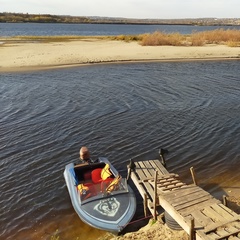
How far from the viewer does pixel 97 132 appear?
53.1ft

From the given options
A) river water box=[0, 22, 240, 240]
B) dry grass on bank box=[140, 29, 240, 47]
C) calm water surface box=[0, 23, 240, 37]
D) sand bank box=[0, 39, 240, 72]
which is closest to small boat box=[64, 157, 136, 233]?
river water box=[0, 22, 240, 240]

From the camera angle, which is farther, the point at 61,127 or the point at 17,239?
the point at 61,127

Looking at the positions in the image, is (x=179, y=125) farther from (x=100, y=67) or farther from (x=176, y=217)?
(x=100, y=67)

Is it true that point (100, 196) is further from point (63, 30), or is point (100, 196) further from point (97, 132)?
point (63, 30)

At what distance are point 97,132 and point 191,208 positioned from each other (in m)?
8.72

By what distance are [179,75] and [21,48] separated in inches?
971

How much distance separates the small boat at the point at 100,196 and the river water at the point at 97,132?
454 millimetres

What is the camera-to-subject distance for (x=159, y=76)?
29.3 metres

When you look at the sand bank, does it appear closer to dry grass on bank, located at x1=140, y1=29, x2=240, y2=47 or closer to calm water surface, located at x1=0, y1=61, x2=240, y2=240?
dry grass on bank, located at x1=140, y1=29, x2=240, y2=47

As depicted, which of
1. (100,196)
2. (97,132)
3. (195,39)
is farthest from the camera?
(195,39)

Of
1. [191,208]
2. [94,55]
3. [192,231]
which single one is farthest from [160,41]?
[192,231]

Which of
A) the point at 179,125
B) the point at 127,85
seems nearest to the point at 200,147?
the point at 179,125

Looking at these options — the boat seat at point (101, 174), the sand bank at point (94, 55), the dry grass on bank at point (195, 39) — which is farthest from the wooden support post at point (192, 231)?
the dry grass on bank at point (195, 39)

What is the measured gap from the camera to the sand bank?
35156 mm
